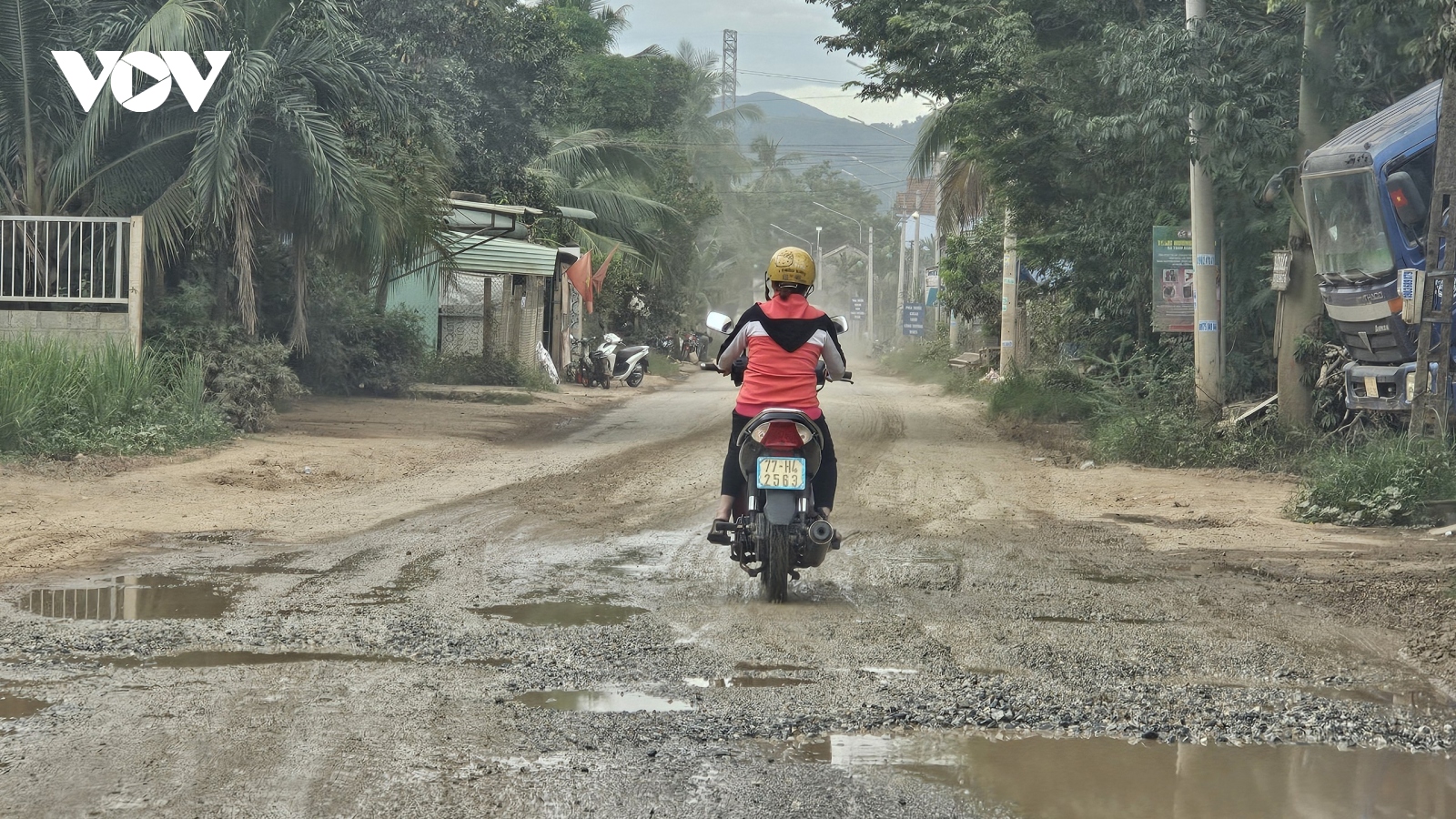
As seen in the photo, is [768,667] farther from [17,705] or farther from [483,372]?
[483,372]

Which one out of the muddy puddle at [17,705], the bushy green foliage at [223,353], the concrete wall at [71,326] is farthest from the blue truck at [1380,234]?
the concrete wall at [71,326]

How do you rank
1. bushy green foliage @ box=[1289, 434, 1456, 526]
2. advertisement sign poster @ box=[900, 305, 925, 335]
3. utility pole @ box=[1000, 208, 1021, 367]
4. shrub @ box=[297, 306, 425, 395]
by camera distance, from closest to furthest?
1. bushy green foliage @ box=[1289, 434, 1456, 526]
2. shrub @ box=[297, 306, 425, 395]
3. utility pole @ box=[1000, 208, 1021, 367]
4. advertisement sign poster @ box=[900, 305, 925, 335]

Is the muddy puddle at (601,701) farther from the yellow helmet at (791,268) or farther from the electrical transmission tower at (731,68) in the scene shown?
the electrical transmission tower at (731,68)

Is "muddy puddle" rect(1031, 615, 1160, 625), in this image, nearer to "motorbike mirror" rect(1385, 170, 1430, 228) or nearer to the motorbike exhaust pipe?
the motorbike exhaust pipe

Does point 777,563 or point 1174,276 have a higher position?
point 1174,276

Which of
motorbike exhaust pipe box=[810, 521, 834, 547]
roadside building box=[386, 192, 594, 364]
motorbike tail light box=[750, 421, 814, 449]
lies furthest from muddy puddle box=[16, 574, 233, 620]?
roadside building box=[386, 192, 594, 364]

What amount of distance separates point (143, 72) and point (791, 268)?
8858 millimetres

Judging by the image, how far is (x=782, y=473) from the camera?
625 cm

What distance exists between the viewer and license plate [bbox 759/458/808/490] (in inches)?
246

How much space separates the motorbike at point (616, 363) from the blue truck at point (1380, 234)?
1750 centimetres

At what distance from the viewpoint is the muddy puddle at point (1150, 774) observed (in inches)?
139

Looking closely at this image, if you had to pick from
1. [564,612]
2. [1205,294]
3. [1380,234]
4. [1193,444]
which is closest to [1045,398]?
[1205,294]

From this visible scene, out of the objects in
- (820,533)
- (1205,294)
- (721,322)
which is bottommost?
(820,533)

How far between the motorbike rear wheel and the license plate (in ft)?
0.65
